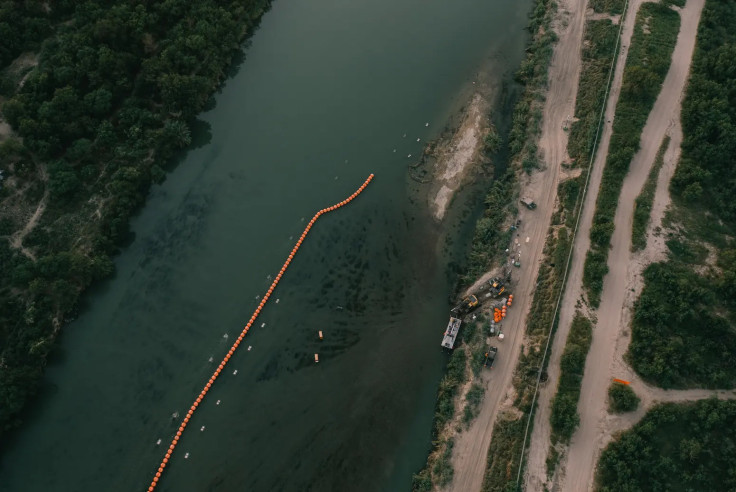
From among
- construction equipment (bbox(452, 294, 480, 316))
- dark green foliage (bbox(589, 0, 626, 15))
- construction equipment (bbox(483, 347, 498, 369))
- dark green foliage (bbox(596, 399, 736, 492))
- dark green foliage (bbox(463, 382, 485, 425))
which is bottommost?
dark green foliage (bbox(596, 399, 736, 492))

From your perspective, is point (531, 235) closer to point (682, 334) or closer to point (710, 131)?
point (682, 334)

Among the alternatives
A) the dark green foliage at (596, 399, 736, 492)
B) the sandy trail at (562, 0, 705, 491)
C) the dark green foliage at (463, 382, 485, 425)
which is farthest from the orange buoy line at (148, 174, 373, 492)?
the dark green foliage at (596, 399, 736, 492)

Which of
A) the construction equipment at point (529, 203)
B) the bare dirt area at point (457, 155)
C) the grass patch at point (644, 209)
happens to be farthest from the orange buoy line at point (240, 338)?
the grass patch at point (644, 209)

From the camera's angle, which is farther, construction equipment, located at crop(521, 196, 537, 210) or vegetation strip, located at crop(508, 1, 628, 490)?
construction equipment, located at crop(521, 196, 537, 210)

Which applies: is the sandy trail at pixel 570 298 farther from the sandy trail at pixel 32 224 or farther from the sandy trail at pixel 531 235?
the sandy trail at pixel 32 224

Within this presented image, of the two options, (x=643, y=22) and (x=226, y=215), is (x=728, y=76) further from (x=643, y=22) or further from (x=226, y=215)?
(x=226, y=215)

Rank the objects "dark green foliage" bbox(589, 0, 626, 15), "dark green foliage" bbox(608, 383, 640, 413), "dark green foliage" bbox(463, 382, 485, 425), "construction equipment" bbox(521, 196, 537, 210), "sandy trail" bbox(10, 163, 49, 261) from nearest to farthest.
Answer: "dark green foliage" bbox(608, 383, 640, 413) → "dark green foliage" bbox(463, 382, 485, 425) → "sandy trail" bbox(10, 163, 49, 261) → "construction equipment" bbox(521, 196, 537, 210) → "dark green foliage" bbox(589, 0, 626, 15)

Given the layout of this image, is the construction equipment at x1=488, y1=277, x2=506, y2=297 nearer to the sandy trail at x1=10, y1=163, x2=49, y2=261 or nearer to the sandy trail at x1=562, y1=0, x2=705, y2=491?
the sandy trail at x1=562, y1=0, x2=705, y2=491
